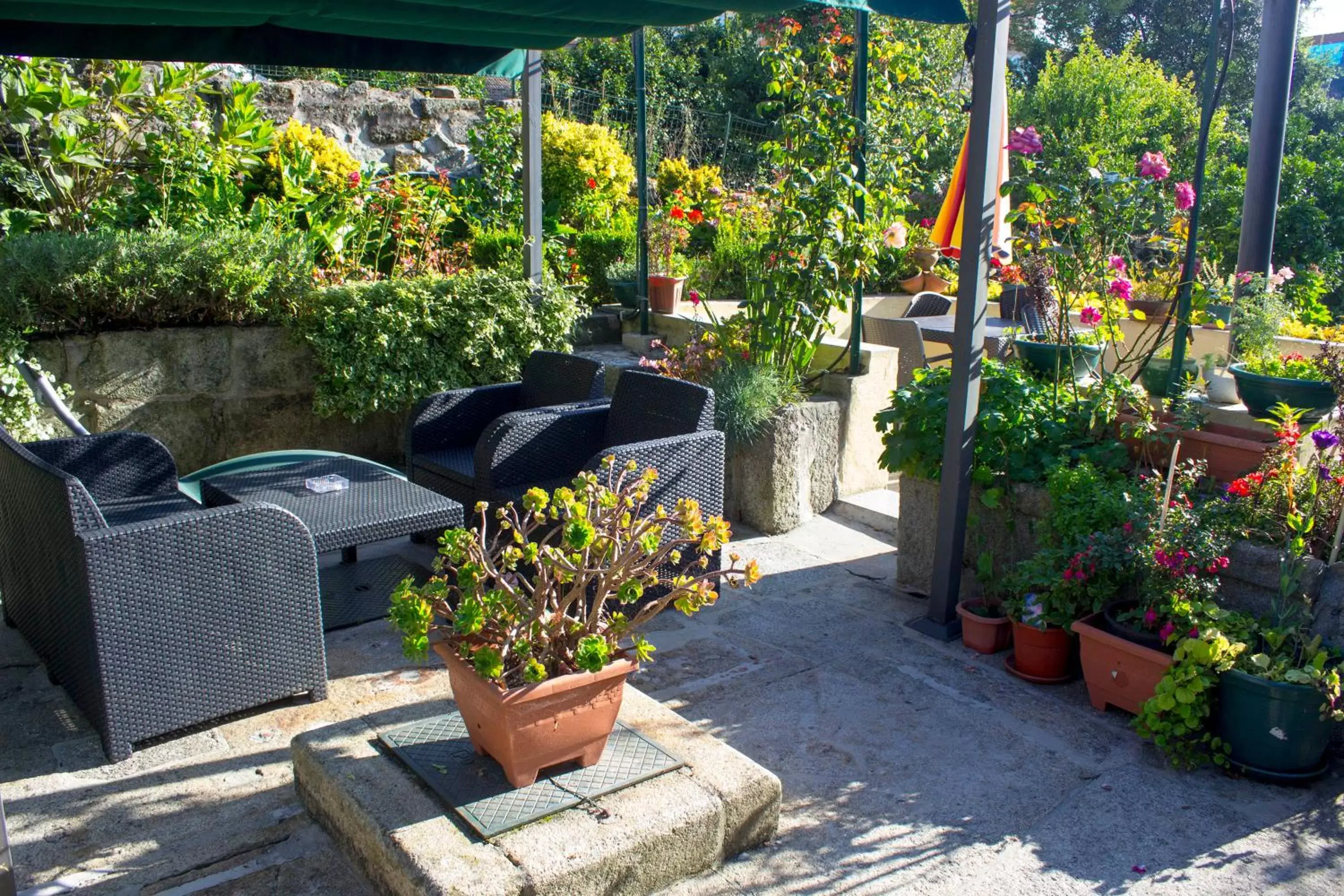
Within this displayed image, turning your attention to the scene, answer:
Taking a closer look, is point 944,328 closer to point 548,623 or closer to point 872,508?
point 872,508

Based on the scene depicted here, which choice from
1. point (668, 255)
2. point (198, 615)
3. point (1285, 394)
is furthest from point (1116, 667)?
point (668, 255)

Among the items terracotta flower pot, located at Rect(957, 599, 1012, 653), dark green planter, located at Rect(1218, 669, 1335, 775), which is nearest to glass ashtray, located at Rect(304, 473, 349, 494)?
terracotta flower pot, located at Rect(957, 599, 1012, 653)

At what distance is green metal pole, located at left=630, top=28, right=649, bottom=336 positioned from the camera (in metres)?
5.99

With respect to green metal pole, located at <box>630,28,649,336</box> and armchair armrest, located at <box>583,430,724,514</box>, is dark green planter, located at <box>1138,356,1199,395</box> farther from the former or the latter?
green metal pole, located at <box>630,28,649,336</box>

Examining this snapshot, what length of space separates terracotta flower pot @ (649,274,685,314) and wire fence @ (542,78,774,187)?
3254 millimetres

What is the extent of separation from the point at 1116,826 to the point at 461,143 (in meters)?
7.34

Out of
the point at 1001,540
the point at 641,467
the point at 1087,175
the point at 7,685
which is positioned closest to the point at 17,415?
the point at 7,685

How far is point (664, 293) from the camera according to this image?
21.6ft

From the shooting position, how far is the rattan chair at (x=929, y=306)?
7.64 metres

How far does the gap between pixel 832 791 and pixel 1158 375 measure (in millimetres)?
2413

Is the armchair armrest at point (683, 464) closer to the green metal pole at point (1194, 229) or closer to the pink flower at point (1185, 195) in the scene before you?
the green metal pole at point (1194, 229)

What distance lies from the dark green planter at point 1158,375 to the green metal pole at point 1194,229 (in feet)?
0.17

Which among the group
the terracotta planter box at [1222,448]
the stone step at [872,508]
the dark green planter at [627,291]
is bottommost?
the stone step at [872,508]

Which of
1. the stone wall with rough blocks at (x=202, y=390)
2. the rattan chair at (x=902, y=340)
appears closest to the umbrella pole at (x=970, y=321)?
the rattan chair at (x=902, y=340)
